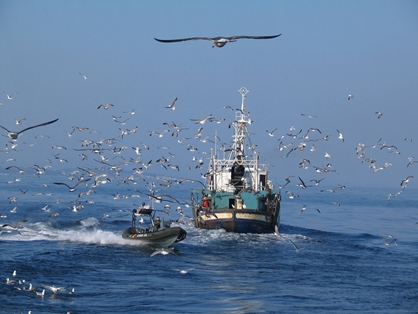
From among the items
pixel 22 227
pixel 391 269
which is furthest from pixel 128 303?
pixel 22 227

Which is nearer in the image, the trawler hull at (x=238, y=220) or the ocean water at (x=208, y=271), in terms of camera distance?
the ocean water at (x=208, y=271)

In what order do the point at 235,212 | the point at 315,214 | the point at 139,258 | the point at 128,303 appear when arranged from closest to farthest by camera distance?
the point at 128,303 < the point at 139,258 < the point at 235,212 < the point at 315,214

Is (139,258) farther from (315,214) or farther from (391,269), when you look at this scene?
(315,214)

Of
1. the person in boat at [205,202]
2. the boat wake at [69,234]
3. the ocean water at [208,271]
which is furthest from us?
the person in boat at [205,202]

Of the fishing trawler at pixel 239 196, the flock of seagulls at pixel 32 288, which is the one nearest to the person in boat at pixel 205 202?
the fishing trawler at pixel 239 196

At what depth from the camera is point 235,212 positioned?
1734 inches

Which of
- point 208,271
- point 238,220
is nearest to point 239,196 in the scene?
point 238,220

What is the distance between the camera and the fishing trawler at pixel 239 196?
146 ft

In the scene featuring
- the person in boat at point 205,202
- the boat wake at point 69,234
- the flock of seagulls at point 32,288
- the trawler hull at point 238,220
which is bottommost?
the flock of seagulls at point 32,288

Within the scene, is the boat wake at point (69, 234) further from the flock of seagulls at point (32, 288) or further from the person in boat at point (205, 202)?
the flock of seagulls at point (32, 288)

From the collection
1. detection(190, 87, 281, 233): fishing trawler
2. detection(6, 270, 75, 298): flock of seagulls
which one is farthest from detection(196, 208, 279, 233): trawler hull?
detection(6, 270, 75, 298): flock of seagulls

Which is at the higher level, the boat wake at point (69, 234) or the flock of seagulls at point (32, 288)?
the boat wake at point (69, 234)

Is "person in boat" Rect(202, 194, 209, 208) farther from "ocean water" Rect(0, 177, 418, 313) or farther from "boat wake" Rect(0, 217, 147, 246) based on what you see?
"boat wake" Rect(0, 217, 147, 246)

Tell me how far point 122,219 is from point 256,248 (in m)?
20.0
